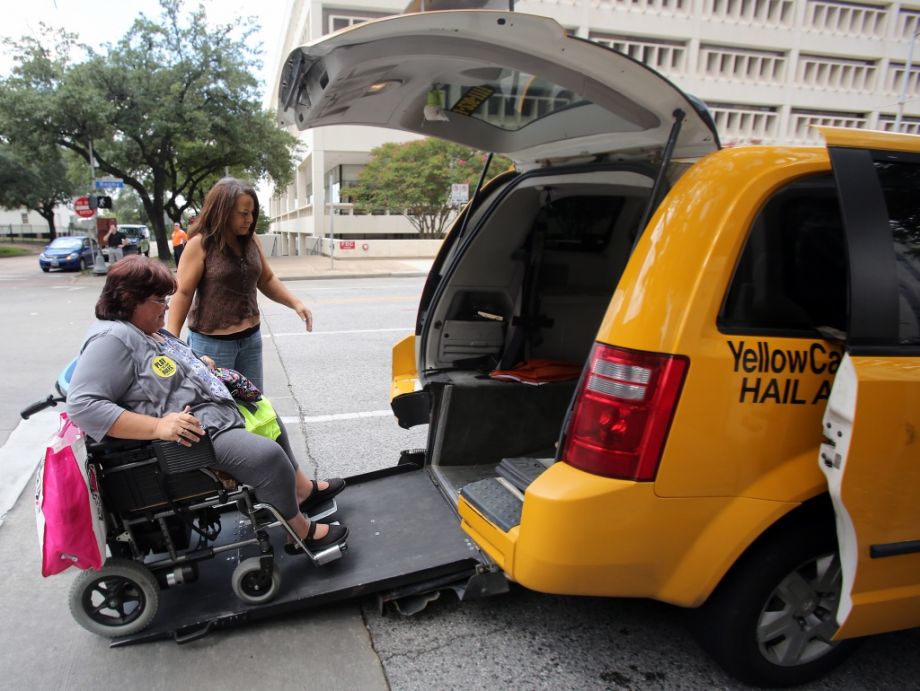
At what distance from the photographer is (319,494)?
3.10 meters

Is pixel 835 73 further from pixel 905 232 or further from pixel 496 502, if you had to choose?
Result: pixel 496 502

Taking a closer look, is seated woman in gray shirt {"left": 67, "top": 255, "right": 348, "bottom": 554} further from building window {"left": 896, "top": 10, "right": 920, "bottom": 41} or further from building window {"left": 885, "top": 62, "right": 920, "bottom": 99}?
building window {"left": 896, "top": 10, "right": 920, "bottom": 41}

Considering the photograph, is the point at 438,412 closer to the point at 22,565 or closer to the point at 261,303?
the point at 22,565

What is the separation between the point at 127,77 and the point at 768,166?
2297 centimetres

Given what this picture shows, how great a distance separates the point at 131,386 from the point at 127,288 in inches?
15.0

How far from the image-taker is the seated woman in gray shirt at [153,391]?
7.27 ft

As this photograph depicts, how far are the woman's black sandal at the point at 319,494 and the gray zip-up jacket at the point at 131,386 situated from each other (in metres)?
0.72

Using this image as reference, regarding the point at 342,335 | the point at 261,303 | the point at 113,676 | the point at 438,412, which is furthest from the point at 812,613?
the point at 261,303

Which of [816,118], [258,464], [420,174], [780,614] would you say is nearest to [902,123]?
[816,118]

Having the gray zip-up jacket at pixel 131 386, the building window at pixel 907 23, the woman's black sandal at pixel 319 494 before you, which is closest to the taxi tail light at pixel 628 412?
the gray zip-up jacket at pixel 131 386

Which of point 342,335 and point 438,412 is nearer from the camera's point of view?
point 438,412

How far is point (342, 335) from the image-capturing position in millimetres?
8945

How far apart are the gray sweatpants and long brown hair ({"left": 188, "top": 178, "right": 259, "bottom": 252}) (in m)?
1.21

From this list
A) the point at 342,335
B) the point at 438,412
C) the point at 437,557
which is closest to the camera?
the point at 437,557
